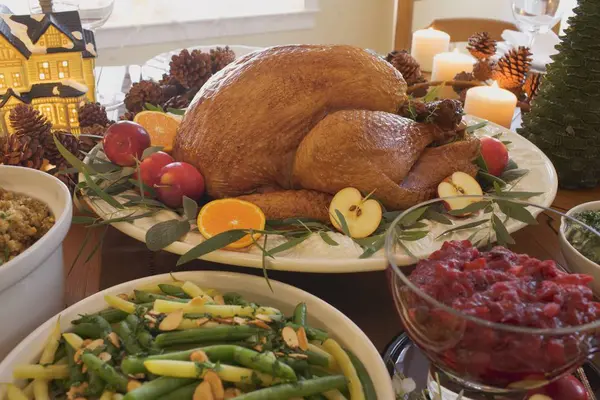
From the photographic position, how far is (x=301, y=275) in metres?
1.01

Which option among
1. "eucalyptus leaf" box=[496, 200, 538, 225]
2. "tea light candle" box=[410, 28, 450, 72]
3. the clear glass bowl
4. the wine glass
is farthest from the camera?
"tea light candle" box=[410, 28, 450, 72]

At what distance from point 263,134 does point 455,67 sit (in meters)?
1.00

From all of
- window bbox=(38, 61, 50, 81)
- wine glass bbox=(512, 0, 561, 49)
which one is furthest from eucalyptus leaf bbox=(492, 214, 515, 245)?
wine glass bbox=(512, 0, 561, 49)

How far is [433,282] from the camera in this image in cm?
67

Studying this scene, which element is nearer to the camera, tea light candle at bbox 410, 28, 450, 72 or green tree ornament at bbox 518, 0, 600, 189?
green tree ornament at bbox 518, 0, 600, 189

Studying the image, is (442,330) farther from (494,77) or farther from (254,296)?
(494,77)

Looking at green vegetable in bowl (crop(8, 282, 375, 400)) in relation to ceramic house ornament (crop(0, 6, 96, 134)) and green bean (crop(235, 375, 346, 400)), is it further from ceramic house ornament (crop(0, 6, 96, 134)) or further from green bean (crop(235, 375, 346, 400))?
ceramic house ornament (crop(0, 6, 96, 134))

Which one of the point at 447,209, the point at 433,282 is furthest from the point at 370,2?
the point at 433,282

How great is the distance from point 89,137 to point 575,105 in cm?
116

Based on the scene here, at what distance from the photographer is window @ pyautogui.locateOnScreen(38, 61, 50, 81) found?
1280mm

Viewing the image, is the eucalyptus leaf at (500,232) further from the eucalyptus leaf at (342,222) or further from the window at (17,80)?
the window at (17,80)

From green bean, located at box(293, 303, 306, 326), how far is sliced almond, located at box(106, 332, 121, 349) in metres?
0.23

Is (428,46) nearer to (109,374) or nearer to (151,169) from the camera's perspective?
(151,169)

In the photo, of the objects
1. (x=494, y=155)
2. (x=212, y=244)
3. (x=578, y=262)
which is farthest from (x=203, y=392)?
(x=494, y=155)
